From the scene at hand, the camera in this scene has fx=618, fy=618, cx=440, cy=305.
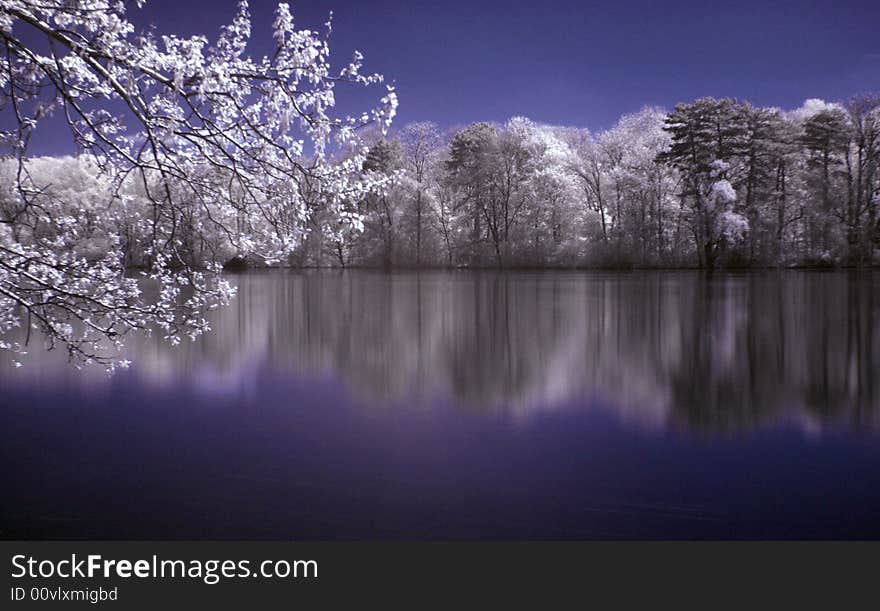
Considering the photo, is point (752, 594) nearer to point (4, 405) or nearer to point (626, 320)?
point (4, 405)

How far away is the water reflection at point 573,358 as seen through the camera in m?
6.39

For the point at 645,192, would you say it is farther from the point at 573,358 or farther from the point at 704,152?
the point at 573,358

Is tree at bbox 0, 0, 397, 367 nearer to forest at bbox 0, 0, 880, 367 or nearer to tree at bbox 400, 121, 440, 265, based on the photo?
forest at bbox 0, 0, 880, 367

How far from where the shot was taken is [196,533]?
360cm

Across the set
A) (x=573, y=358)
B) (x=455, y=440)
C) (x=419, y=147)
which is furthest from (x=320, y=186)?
(x=419, y=147)

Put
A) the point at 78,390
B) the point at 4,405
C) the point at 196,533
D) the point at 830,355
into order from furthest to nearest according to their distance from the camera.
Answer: the point at 830,355 → the point at 78,390 → the point at 4,405 → the point at 196,533

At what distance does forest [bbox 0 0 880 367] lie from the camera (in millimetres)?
4086

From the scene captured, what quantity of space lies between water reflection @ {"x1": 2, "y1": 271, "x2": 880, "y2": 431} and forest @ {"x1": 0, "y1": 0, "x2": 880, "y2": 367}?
1.32 m

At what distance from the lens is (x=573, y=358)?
888cm

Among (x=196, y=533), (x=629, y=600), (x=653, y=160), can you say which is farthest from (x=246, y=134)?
(x=653, y=160)

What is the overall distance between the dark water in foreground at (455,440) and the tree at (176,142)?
117 cm

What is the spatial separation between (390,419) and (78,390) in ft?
13.1

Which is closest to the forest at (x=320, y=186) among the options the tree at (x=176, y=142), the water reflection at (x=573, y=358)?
the tree at (x=176, y=142)

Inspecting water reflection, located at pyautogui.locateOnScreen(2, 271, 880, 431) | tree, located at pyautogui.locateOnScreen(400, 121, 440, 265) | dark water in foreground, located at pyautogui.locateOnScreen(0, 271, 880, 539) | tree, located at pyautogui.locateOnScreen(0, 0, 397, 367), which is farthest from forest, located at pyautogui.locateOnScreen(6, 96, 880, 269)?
tree, located at pyautogui.locateOnScreen(0, 0, 397, 367)
